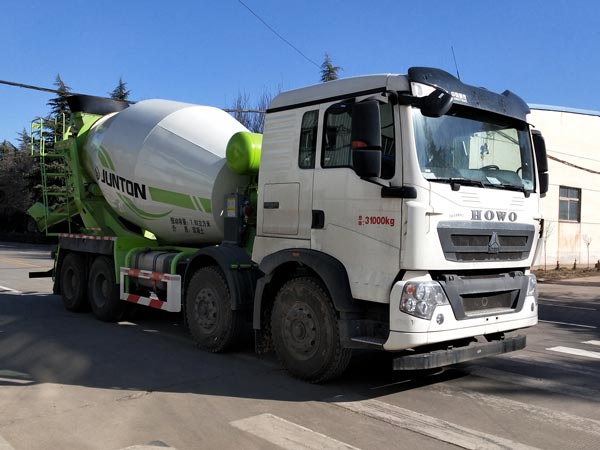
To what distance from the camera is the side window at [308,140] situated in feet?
19.4

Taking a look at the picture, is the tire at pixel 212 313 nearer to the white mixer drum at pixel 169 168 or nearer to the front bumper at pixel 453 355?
the white mixer drum at pixel 169 168

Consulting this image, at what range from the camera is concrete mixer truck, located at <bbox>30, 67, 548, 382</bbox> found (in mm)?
5020

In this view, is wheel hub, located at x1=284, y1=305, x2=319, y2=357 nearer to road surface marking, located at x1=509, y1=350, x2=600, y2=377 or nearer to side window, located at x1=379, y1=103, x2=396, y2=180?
side window, located at x1=379, y1=103, x2=396, y2=180

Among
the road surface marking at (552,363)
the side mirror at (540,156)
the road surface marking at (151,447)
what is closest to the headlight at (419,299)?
the road surface marking at (151,447)

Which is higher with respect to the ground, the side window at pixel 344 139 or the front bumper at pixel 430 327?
the side window at pixel 344 139

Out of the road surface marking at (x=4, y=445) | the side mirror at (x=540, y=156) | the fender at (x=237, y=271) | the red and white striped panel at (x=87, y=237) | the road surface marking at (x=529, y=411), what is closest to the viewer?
the road surface marking at (x=4, y=445)

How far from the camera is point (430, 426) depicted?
4.70 metres

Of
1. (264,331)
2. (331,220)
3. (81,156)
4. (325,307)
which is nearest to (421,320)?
(325,307)

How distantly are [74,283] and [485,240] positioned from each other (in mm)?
8056

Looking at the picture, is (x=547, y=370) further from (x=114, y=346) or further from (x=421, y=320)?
(x=114, y=346)

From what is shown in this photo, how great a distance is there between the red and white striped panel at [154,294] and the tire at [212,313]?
14.2 inches

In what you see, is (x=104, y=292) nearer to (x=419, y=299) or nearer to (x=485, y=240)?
(x=419, y=299)

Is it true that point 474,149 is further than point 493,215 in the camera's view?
Yes

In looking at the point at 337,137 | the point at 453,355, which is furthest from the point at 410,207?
the point at 453,355
